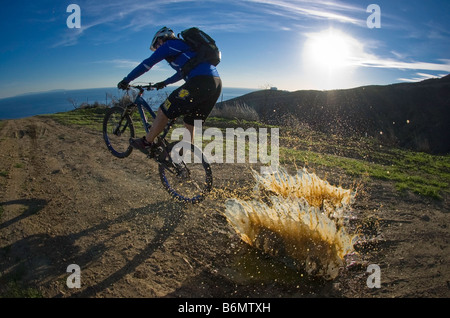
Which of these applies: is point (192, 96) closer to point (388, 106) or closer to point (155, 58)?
point (155, 58)

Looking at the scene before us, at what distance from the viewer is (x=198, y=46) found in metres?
4.21

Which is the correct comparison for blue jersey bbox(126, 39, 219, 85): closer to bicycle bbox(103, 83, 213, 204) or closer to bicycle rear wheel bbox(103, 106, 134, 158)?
bicycle bbox(103, 83, 213, 204)

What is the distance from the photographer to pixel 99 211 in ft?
13.1

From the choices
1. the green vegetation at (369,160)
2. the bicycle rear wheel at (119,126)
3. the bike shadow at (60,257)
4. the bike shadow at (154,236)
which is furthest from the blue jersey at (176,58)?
the green vegetation at (369,160)

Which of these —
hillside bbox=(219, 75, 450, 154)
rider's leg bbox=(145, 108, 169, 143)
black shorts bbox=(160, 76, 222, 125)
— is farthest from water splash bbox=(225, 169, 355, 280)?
hillside bbox=(219, 75, 450, 154)

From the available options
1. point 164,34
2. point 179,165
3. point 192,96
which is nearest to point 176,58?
point 164,34

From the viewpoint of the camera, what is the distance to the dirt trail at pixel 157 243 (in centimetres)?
268

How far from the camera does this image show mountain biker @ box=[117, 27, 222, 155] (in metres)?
4.23

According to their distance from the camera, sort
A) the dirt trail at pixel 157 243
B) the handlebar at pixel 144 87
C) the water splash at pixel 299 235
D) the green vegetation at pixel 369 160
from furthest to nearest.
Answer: the green vegetation at pixel 369 160
the handlebar at pixel 144 87
the water splash at pixel 299 235
the dirt trail at pixel 157 243

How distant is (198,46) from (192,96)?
0.78m

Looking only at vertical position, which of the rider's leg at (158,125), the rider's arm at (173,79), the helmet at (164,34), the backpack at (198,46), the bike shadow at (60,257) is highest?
the helmet at (164,34)

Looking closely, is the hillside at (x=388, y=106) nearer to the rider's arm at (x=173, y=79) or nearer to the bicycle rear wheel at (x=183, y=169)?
the rider's arm at (x=173, y=79)
